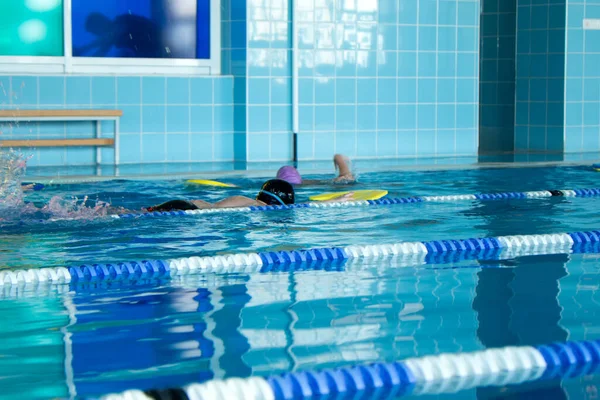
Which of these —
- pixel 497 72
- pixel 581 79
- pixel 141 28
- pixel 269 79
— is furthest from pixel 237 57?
pixel 497 72

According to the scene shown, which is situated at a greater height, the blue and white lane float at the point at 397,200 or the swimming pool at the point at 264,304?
the blue and white lane float at the point at 397,200

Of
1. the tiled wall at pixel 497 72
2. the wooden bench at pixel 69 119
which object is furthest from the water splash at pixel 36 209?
the tiled wall at pixel 497 72

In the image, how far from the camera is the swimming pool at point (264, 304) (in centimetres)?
300

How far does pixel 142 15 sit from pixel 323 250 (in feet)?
21.5

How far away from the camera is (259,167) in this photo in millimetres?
10328

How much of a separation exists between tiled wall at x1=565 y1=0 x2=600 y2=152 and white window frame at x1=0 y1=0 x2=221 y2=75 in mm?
4623

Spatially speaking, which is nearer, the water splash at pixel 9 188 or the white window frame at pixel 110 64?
the water splash at pixel 9 188

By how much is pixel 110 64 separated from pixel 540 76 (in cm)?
576

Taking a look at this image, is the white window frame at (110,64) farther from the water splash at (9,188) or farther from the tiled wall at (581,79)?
the tiled wall at (581,79)

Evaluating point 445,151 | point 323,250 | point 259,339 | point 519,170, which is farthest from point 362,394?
point 445,151

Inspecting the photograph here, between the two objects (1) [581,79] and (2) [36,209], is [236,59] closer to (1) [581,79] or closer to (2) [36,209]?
(1) [581,79]

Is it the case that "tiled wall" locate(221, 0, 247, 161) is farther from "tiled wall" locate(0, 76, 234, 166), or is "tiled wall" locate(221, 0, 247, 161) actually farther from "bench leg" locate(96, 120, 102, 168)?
"bench leg" locate(96, 120, 102, 168)

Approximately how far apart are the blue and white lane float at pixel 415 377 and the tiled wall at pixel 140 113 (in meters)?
7.86

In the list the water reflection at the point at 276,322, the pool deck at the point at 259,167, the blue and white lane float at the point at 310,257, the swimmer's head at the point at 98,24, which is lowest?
→ the water reflection at the point at 276,322
